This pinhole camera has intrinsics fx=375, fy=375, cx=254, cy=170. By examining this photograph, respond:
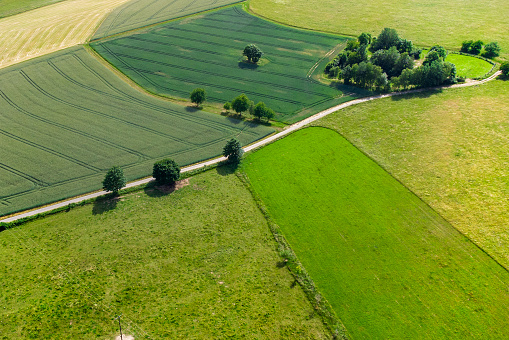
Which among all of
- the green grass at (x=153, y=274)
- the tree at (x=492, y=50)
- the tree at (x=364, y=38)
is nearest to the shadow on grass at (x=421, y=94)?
the tree at (x=364, y=38)

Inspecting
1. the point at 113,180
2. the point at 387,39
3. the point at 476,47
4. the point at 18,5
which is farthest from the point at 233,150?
the point at 18,5

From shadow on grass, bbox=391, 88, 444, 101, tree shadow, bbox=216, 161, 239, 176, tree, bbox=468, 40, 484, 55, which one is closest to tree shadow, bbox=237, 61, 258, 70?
shadow on grass, bbox=391, 88, 444, 101

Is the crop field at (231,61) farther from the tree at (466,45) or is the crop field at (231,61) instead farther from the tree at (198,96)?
the tree at (466,45)

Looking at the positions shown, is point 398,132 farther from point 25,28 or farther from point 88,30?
point 25,28

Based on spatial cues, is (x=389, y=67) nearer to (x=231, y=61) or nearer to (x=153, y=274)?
(x=231, y=61)

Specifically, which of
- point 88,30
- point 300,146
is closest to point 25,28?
point 88,30

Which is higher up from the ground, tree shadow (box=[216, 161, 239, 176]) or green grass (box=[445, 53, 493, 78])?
green grass (box=[445, 53, 493, 78])

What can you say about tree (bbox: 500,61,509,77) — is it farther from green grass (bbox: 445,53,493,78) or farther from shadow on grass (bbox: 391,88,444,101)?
shadow on grass (bbox: 391,88,444,101)

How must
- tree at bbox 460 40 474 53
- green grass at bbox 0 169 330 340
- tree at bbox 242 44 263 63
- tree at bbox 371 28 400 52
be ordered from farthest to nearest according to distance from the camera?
tree at bbox 460 40 474 53
tree at bbox 371 28 400 52
tree at bbox 242 44 263 63
green grass at bbox 0 169 330 340
